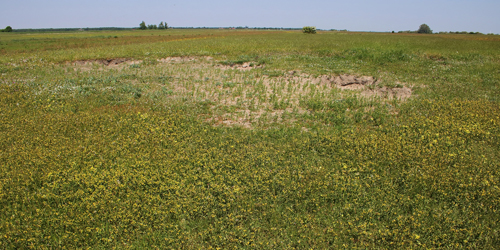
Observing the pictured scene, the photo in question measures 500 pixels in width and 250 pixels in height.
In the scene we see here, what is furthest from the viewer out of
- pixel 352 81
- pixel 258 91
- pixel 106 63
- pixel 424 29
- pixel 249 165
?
pixel 424 29

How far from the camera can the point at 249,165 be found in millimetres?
8656

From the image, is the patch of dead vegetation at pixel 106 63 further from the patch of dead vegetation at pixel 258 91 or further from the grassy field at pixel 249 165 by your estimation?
the grassy field at pixel 249 165

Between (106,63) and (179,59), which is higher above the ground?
(179,59)

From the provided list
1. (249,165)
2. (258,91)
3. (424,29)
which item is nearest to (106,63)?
(258,91)

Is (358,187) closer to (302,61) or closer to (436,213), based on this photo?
(436,213)

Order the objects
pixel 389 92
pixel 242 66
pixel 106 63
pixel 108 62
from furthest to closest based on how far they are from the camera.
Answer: pixel 108 62 → pixel 106 63 → pixel 242 66 → pixel 389 92

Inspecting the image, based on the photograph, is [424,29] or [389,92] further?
[424,29]

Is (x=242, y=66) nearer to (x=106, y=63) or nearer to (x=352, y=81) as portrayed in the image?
(x=352, y=81)

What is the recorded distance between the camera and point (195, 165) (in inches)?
340

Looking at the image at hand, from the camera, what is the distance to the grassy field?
613 cm

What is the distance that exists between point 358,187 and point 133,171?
6260 millimetres

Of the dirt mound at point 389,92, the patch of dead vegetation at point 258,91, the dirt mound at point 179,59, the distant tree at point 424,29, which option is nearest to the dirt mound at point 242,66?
the patch of dead vegetation at point 258,91

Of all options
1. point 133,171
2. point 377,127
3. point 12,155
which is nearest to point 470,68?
point 377,127

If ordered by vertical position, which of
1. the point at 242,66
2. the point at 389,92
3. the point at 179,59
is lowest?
the point at 389,92
